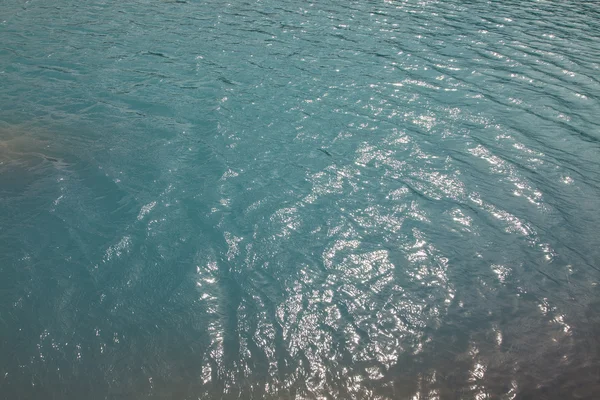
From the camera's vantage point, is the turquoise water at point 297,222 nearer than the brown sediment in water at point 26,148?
Yes

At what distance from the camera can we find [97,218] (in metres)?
12.0

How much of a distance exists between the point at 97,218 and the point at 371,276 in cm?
712

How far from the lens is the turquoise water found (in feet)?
27.8

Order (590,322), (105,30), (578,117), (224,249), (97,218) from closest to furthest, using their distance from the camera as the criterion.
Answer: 1. (590,322)
2. (224,249)
3. (97,218)
4. (578,117)
5. (105,30)

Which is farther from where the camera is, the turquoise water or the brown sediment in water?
the brown sediment in water

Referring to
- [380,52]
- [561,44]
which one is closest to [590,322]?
[380,52]

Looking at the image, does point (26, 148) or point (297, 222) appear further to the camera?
point (26, 148)

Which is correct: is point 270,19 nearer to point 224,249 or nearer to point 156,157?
point 156,157

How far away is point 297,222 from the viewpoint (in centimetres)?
1209

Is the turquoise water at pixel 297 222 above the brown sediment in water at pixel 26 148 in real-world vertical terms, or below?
above

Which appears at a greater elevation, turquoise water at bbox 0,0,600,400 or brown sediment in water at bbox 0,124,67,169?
turquoise water at bbox 0,0,600,400

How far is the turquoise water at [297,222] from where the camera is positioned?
8.48 meters

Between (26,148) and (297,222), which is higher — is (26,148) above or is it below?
below

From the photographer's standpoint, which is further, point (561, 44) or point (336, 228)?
point (561, 44)
